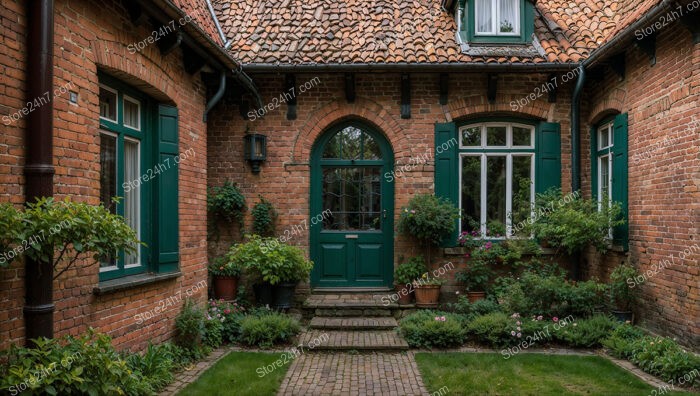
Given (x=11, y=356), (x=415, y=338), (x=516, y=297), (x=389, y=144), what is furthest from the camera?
(x=389, y=144)

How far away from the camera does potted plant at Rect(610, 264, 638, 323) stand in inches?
288

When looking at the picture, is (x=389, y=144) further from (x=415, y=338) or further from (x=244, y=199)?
(x=415, y=338)

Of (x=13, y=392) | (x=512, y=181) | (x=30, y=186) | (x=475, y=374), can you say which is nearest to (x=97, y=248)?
(x=30, y=186)

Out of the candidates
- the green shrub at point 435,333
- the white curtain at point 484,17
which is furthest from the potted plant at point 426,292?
the white curtain at point 484,17

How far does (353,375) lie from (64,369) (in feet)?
10.7

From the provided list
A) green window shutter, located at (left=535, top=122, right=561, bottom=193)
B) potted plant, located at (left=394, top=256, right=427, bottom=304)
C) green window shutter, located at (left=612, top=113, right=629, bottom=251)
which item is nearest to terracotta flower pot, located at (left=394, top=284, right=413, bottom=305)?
potted plant, located at (left=394, top=256, right=427, bottom=304)

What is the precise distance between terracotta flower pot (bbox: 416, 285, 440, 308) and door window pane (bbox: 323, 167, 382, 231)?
147 cm

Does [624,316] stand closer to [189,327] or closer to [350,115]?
[350,115]

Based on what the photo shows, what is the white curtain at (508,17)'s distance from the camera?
29.7 feet

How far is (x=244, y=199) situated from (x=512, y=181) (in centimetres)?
489

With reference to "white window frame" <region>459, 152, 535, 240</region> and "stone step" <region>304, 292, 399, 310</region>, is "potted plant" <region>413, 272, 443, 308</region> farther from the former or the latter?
"white window frame" <region>459, 152, 535, 240</region>

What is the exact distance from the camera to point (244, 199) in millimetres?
8898

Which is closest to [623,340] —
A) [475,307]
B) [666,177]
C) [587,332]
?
[587,332]

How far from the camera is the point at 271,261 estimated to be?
7855 millimetres
